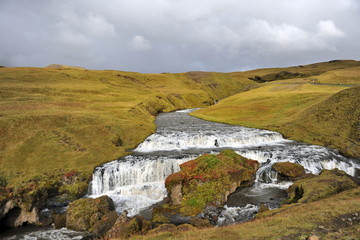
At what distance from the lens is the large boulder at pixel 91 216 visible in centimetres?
2328

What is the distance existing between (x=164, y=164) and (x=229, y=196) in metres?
11.9

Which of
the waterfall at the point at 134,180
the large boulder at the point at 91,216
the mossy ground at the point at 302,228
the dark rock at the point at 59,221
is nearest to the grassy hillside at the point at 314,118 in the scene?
the waterfall at the point at 134,180

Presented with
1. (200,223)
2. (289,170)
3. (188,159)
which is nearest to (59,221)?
(200,223)

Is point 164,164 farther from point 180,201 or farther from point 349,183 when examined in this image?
point 349,183

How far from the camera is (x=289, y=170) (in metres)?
33.4

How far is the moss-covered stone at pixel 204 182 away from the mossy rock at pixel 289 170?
551cm

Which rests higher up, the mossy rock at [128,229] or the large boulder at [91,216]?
the mossy rock at [128,229]

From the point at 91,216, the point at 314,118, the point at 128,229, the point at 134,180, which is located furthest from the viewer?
the point at 314,118

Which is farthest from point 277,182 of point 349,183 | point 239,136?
point 239,136

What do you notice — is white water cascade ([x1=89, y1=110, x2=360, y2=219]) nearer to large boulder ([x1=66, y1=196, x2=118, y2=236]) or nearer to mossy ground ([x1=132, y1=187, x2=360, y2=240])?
large boulder ([x1=66, y1=196, x2=118, y2=236])

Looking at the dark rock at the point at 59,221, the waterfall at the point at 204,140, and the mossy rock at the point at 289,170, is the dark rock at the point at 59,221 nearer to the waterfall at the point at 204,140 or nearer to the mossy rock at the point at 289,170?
the waterfall at the point at 204,140

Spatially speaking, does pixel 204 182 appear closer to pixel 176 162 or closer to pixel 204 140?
pixel 176 162

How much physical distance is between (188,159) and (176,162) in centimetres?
222

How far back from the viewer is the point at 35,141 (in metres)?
37.8
